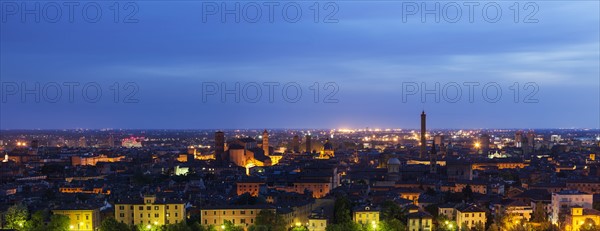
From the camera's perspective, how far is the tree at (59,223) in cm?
2134

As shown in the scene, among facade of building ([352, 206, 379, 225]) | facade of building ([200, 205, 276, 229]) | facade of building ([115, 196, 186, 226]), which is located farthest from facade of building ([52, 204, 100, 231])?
facade of building ([352, 206, 379, 225])

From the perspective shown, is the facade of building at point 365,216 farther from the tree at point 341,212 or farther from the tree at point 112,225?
the tree at point 112,225

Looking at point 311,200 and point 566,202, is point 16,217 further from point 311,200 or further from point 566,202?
point 566,202

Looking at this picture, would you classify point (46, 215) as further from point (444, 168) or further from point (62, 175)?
point (444, 168)

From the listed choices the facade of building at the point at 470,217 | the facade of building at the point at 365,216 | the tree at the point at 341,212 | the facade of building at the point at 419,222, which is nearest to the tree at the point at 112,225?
the tree at the point at 341,212

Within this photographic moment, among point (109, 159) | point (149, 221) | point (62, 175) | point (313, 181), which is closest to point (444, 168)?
point (313, 181)

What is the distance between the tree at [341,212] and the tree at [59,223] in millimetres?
8009

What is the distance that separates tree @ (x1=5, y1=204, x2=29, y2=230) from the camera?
22.4m

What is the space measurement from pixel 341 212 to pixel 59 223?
8.30 meters

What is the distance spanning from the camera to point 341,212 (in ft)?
76.7

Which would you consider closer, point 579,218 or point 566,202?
point 579,218

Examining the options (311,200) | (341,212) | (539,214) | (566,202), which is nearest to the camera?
(341,212)

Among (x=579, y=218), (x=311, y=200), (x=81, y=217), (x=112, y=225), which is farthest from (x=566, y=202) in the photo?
(x=81, y=217)

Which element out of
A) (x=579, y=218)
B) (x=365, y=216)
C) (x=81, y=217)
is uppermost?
(x=81, y=217)
